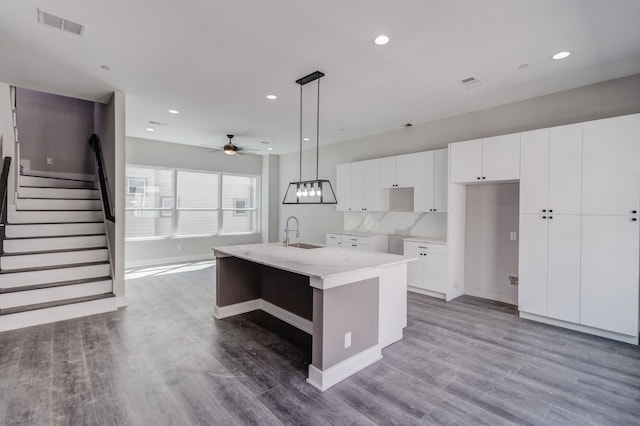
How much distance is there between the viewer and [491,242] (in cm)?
467

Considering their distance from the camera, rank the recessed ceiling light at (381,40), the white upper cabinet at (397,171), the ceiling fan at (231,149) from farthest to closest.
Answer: the ceiling fan at (231,149)
the white upper cabinet at (397,171)
the recessed ceiling light at (381,40)

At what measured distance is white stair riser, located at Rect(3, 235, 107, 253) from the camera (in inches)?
165

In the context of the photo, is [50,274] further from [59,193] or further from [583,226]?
[583,226]

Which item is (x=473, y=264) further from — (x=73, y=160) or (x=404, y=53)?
(x=73, y=160)

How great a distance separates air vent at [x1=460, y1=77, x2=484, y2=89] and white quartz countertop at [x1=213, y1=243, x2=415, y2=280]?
2235 millimetres

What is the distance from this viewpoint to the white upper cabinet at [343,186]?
6414 millimetres

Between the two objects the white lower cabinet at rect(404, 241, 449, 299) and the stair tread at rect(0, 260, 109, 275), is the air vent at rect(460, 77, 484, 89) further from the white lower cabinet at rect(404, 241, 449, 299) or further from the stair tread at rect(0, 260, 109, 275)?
the stair tread at rect(0, 260, 109, 275)

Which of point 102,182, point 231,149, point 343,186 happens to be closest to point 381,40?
point 343,186

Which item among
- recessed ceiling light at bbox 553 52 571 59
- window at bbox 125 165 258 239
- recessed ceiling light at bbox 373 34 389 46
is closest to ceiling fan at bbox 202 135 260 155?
window at bbox 125 165 258 239

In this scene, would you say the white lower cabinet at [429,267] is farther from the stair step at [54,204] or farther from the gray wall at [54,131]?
the gray wall at [54,131]

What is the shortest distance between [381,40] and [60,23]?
8.98 feet

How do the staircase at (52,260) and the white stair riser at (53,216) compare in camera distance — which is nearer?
the staircase at (52,260)

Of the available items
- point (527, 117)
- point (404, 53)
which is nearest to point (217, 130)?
point (404, 53)

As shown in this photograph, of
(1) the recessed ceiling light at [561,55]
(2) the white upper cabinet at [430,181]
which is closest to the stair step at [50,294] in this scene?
(2) the white upper cabinet at [430,181]
